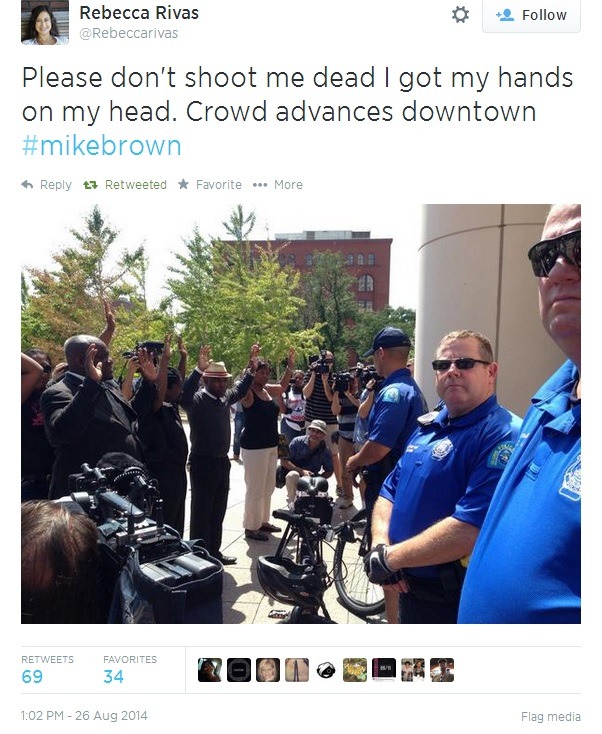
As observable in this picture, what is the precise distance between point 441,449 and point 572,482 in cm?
78

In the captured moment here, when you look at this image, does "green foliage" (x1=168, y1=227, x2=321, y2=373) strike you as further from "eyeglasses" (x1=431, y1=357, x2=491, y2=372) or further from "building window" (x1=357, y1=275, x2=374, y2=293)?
"building window" (x1=357, y1=275, x2=374, y2=293)

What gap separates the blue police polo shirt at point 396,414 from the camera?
2619 mm

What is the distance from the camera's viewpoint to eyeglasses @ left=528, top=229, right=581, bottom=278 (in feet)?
3.74

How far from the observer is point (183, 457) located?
3.58 m

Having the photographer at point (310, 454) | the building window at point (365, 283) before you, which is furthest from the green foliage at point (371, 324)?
the photographer at point (310, 454)

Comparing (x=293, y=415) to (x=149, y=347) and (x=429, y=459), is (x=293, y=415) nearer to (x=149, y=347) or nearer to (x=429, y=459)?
(x=149, y=347)

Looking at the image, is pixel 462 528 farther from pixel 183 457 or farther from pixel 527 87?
pixel 183 457

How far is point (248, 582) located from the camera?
329cm

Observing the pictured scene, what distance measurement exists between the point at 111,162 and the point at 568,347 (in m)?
1.41
